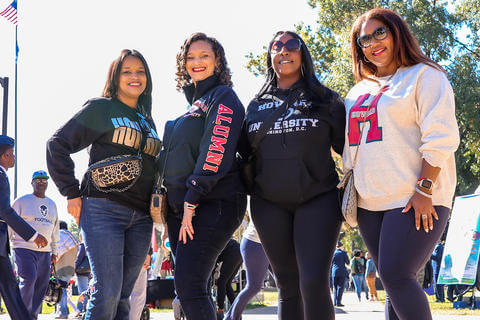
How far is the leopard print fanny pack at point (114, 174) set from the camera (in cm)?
444

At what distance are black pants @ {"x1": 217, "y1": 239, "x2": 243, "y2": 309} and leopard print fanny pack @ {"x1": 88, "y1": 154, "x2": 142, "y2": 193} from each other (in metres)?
5.27

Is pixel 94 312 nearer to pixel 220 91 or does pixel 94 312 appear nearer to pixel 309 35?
pixel 220 91

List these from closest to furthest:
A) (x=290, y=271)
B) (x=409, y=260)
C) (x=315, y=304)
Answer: (x=409, y=260)
(x=315, y=304)
(x=290, y=271)

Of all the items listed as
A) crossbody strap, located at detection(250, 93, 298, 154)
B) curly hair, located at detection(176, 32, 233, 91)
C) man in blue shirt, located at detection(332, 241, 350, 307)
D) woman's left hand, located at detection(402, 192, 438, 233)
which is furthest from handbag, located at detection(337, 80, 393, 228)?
man in blue shirt, located at detection(332, 241, 350, 307)

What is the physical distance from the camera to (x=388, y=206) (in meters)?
3.81

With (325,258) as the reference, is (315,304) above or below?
below

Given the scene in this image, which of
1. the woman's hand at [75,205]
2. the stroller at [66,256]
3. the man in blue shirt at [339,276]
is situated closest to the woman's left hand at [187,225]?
the woman's hand at [75,205]

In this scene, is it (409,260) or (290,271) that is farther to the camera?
(290,271)

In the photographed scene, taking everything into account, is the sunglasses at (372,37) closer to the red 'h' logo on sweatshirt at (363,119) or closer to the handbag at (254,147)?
the red 'h' logo on sweatshirt at (363,119)

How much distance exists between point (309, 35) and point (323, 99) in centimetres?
2574

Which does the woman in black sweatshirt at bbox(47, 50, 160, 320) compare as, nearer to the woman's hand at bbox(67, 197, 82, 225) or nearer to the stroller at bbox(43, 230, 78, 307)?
the woman's hand at bbox(67, 197, 82, 225)

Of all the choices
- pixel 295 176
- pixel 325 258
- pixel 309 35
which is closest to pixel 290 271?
pixel 325 258

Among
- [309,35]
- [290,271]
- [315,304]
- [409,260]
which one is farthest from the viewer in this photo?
[309,35]

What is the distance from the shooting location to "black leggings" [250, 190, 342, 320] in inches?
161
